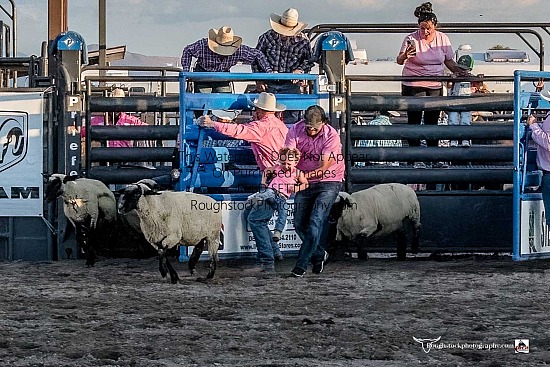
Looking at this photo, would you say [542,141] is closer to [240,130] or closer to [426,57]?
[426,57]

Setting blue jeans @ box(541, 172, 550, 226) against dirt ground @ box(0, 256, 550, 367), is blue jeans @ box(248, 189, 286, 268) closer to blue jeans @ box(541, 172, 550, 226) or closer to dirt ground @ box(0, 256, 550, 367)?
dirt ground @ box(0, 256, 550, 367)

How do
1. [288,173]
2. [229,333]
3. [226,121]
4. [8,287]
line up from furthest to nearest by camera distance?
[226,121] < [288,173] < [8,287] < [229,333]

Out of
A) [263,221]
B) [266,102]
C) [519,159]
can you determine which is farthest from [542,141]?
[263,221]

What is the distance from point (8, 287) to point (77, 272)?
1113mm

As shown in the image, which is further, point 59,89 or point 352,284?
point 59,89

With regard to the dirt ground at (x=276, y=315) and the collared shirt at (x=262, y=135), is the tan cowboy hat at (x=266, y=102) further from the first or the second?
the dirt ground at (x=276, y=315)

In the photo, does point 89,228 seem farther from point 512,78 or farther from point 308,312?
point 512,78

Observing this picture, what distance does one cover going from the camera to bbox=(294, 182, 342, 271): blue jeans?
9.59 meters

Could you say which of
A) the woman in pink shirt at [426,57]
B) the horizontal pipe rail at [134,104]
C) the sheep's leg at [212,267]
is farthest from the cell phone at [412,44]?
the sheep's leg at [212,267]

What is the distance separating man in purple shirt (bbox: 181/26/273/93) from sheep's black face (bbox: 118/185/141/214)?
2.08 m

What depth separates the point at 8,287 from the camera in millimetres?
8938

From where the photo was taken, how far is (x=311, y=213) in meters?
9.66

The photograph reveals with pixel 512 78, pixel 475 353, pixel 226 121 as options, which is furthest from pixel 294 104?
pixel 475 353

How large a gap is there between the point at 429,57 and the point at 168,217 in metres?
3.68
